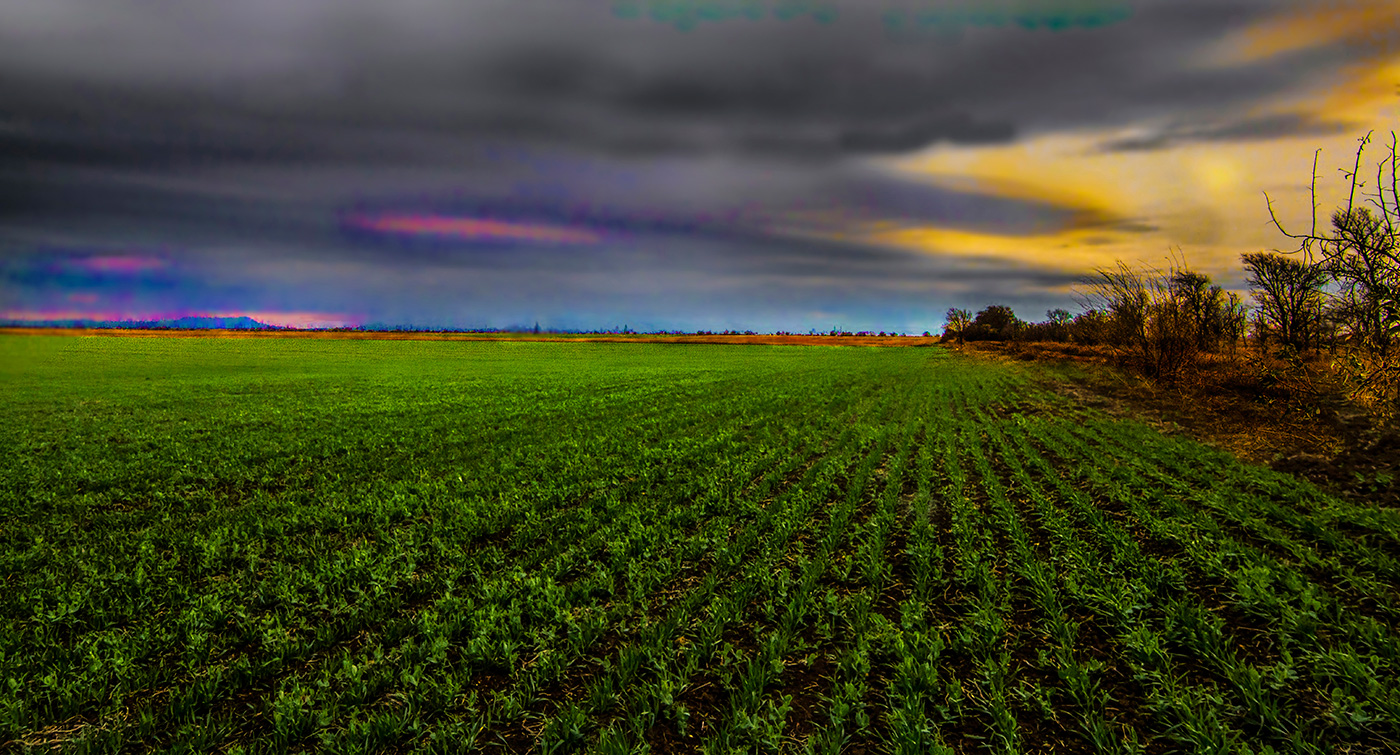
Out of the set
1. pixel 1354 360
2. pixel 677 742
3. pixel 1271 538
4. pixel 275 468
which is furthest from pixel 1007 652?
pixel 275 468

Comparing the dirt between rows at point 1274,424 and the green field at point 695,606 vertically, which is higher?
the dirt between rows at point 1274,424

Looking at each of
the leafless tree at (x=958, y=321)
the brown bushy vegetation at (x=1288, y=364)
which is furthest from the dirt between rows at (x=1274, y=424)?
the leafless tree at (x=958, y=321)

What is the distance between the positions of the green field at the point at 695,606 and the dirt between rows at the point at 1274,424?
4.84 feet

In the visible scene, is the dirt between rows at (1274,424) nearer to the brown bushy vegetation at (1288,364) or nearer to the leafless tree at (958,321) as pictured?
the brown bushy vegetation at (1288,364)

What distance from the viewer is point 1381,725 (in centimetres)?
413

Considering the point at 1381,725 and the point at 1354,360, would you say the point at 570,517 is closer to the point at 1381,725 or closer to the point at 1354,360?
the point at 1381,725

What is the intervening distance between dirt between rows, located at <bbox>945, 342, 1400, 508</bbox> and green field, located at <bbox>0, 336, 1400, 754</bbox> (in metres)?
1.48

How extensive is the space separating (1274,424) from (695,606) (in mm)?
22571

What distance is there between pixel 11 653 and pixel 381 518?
4362 millimetres

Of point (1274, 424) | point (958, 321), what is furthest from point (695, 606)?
point (958, 321)

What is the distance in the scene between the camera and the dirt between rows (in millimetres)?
11334

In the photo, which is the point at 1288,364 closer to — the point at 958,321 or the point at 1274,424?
the point at 1274,424

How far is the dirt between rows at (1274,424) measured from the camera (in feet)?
37.2

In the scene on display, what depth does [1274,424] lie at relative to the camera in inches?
698
